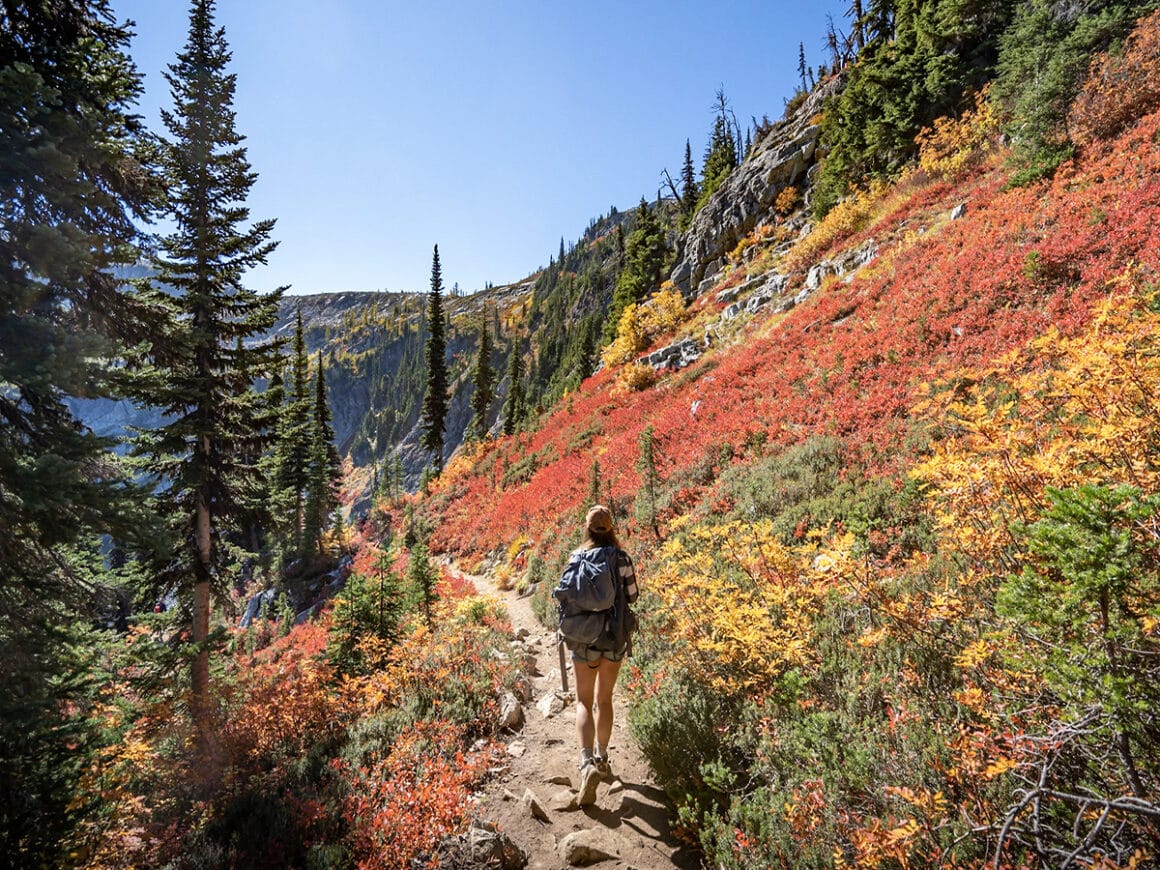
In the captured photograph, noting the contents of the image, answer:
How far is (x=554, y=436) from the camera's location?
2659 cm

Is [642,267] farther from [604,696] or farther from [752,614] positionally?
[604,696]

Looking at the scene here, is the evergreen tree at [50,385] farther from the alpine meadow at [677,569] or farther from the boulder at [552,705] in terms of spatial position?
the boulder at [552,705]

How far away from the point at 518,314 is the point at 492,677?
134695 mm

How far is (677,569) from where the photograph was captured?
7926mm

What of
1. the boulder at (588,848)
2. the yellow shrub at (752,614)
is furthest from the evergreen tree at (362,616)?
the boulder at (588,848)

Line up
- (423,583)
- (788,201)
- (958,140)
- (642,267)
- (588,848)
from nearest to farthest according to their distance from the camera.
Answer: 1. (588,848)
2. (423,583)
3. (958,140)
4. (788,201)
5. (642,267)

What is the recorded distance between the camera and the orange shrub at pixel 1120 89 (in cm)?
1391

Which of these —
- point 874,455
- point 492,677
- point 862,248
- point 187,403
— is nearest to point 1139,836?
point 492,677

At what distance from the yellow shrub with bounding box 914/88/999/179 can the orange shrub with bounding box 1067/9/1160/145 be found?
18.6ft

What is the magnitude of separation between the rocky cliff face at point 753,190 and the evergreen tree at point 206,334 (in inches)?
1273

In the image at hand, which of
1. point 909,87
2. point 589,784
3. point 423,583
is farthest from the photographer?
point 909,87

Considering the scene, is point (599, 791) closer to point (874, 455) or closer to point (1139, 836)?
point (1139, 836)

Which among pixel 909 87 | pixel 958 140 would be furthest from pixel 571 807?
pixel 909 87

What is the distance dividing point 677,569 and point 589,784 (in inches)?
153
